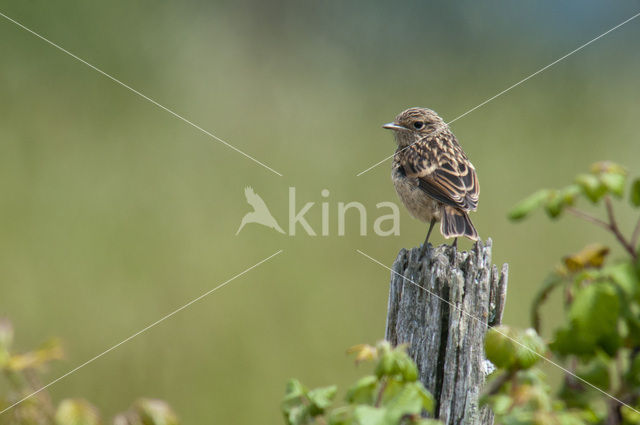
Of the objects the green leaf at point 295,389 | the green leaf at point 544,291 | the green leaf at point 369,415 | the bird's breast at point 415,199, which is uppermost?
the bird's breast at point 415,199

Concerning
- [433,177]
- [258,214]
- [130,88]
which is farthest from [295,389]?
[130,88]

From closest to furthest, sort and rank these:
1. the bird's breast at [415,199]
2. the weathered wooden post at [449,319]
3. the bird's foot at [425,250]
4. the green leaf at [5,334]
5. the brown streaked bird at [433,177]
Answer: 1. the green leaf at [5,334]
2. the weathered wooden post at [449,319]
3. the bird's foot at [425,250]
4. the brown streaked bird at [433,177]
5. the bird's breast at [415,199]

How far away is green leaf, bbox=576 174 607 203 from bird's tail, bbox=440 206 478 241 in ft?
10.4

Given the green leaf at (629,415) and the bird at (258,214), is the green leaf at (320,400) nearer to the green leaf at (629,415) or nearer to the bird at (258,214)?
the green leaf at (629,415)

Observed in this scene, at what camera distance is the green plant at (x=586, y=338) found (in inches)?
62.3

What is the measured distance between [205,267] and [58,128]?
2.12 m

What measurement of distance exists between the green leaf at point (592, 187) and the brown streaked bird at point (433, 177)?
3180 millimetres

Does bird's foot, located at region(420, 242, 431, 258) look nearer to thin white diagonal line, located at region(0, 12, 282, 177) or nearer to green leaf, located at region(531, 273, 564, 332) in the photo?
green leaf, located at region(531, 273, 564, 332)

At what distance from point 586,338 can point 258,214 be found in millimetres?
5564

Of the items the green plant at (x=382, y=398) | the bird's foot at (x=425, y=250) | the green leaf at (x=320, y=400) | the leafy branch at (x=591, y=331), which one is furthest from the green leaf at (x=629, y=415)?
the bird's foot at (x=425, y=250)

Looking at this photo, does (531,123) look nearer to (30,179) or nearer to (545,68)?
(545,68)

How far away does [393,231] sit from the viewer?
281 inches

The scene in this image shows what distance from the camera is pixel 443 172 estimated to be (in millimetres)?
5449

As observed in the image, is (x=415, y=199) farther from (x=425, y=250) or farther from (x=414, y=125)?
(x=425, y=250)
